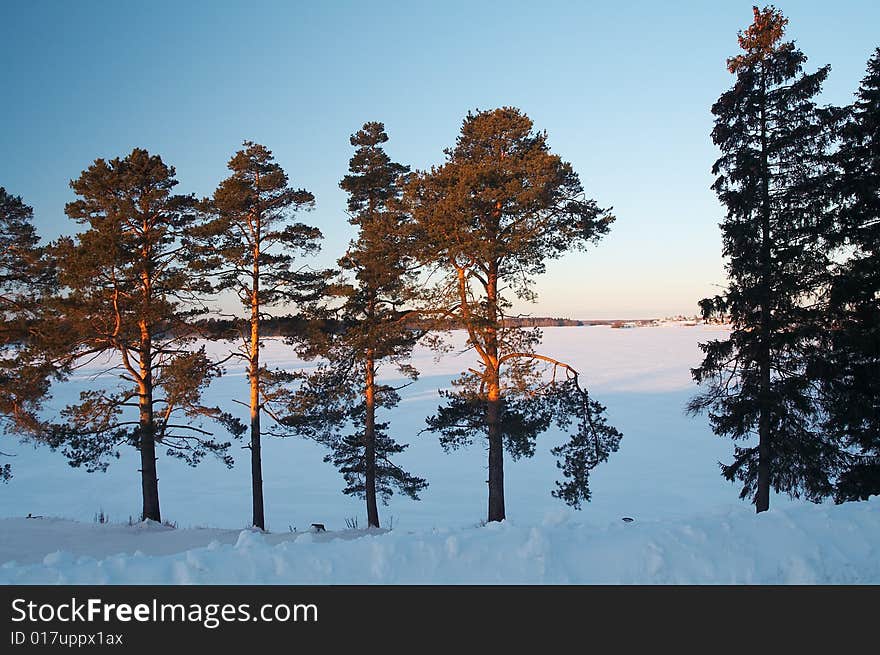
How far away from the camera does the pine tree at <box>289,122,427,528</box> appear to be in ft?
44.8

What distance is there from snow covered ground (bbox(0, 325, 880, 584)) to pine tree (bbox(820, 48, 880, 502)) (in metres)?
4.31

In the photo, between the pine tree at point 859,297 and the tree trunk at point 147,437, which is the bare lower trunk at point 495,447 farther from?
the tree trunk at point 147,437

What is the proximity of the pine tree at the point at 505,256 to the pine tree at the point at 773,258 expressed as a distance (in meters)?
3.22

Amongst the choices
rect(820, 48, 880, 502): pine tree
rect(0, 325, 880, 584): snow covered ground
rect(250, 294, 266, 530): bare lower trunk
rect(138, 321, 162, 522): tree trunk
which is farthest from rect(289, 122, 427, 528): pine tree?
rect(820, 48, 880, 502): pine tree

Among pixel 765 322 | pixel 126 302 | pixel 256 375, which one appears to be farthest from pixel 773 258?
pixel 126 302

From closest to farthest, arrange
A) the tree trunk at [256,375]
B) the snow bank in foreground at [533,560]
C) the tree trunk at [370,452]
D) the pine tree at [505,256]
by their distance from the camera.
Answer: the snow bank in foreground at [533,560]
the pine tree at [505,256]
the tree trunk at [256,375]
the tree trunk at [370,452]

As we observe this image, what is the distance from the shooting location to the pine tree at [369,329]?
13.6 m

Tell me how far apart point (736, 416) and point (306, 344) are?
12.0 meters

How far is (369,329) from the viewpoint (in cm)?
1391

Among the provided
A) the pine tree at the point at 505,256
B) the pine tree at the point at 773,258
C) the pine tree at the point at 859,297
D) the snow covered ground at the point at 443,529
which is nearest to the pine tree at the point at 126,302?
the snow covered ground at the point at 443,529

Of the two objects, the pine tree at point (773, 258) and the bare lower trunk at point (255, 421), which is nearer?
the pine tree at point (773, 258)

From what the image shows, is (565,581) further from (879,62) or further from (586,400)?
(879,62)

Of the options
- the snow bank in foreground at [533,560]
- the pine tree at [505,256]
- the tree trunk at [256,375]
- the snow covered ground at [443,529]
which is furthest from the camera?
the tree trunk at [256,375]
